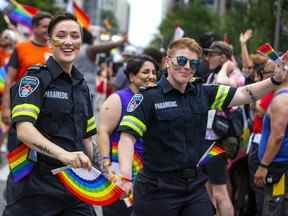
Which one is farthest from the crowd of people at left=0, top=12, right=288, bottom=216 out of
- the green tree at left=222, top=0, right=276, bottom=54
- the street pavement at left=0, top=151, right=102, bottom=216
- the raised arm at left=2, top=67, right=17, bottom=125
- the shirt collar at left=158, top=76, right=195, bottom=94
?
the green tree at left=222, top=0, right=276, bottom=54

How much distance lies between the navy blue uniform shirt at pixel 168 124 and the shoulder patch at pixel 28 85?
0.77 meters

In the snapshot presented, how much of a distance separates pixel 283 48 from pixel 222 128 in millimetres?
3867

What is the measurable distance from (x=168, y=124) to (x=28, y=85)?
97cm

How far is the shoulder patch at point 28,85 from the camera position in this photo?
4.91 meters

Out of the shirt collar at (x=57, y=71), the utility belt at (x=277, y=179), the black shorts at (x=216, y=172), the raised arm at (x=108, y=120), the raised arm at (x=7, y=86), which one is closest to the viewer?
the shirt collar at (x=57, y=71)

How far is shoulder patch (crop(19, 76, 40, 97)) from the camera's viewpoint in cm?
491

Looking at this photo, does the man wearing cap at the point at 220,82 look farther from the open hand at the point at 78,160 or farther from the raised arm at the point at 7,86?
the open hand at the point at 78,160

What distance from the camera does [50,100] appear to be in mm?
4992

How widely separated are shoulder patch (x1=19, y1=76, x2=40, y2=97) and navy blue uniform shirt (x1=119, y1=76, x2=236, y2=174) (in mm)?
767

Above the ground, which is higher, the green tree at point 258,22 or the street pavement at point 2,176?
the green tree at point 258,22

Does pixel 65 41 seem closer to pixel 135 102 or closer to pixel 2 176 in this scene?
pixel 135 102

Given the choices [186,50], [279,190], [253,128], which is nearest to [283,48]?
[253,128]

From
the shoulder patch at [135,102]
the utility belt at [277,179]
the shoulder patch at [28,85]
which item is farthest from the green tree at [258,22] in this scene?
the shoulder patch at [28,85]

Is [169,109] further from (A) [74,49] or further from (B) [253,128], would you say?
(B) [253,128]
